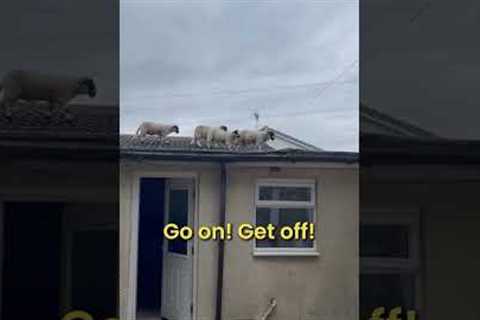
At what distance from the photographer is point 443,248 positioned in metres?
1.84

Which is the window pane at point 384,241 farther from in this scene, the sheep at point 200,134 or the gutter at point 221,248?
the sheep at point 200,134

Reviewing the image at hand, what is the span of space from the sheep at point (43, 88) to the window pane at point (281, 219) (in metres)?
0.63

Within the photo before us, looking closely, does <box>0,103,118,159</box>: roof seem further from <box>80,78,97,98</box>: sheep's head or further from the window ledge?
the window ledge

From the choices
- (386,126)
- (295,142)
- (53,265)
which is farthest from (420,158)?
(53,265)

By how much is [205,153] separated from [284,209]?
0.29 metres

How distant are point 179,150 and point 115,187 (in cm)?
22

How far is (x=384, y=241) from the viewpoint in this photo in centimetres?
180

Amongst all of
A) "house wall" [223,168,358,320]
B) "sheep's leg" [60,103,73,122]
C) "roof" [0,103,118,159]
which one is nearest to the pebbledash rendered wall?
"house wall" [223,168,358,320]

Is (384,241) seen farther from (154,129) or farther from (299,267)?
(154,129)

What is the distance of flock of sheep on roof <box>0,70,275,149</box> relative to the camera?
169 cm

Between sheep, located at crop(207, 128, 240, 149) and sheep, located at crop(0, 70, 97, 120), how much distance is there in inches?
14.5

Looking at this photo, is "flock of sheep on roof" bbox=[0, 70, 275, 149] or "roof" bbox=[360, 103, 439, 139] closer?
"flock of sheep on roof" bbox=[0, 70, 275, 149]

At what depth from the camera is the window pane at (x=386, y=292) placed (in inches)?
70.2

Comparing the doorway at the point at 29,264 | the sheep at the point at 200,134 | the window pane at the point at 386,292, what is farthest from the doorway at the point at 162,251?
the window pane at the point at 386,292
